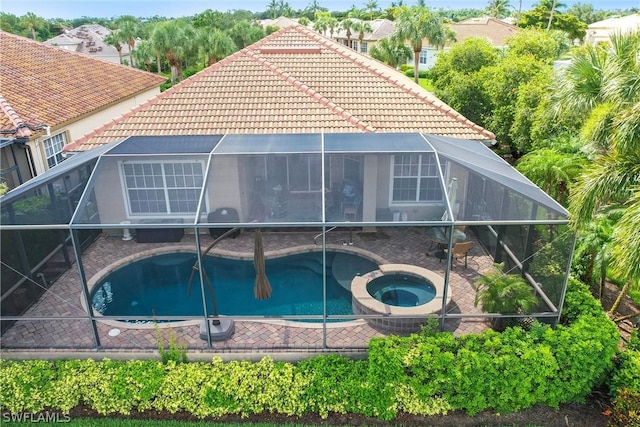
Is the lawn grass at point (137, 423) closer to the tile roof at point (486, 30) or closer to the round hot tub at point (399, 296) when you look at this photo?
the round hot tub at point (399, 296)

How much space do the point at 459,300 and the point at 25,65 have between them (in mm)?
25387

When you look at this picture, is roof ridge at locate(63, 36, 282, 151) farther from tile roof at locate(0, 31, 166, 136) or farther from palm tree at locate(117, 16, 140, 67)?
palm tree at locate(117, 16, 140, 67)

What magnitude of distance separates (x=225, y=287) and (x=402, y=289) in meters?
5.68

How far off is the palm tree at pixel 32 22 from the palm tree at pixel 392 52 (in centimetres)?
9701

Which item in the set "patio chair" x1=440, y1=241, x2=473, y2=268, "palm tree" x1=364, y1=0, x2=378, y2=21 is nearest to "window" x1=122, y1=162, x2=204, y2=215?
"patio chair" x1=440, y1=241, x2=473, y2=268

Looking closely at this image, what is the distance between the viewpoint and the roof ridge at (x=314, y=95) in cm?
1578

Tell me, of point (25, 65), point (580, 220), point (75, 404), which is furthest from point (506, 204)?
point (25, 65)

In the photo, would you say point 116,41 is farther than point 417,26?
Yes

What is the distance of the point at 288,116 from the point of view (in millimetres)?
16344

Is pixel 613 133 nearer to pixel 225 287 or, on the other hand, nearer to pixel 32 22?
pixel 225 287

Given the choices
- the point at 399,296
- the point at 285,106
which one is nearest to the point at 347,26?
the point at 285,106

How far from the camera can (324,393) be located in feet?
31.7

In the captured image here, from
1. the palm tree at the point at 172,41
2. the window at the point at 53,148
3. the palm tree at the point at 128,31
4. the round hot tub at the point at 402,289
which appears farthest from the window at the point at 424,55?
the round hot tub at the point at 402,289

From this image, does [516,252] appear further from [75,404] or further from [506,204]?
[75,404]
